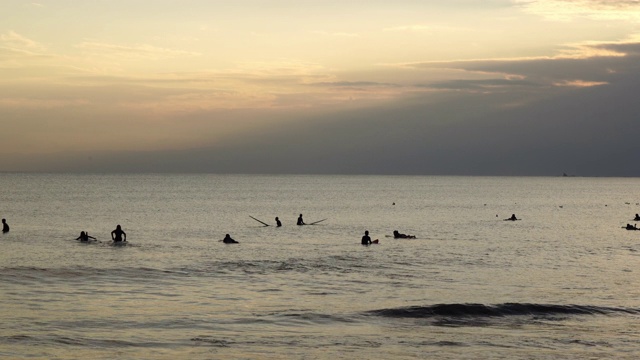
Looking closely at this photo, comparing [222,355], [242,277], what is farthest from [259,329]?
[242,277]

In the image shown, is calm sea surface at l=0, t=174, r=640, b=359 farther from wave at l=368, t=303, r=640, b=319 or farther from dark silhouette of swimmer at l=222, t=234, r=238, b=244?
dark silhouette of swimmer at l=222, t=234, r=238, b=244

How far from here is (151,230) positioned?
70312mm

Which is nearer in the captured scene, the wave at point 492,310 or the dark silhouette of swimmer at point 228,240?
the wave at point 492,310

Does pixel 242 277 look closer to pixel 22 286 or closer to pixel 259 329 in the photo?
pixel 22 286

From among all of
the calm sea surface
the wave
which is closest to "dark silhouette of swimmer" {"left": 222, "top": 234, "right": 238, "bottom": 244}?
the calm sea surface

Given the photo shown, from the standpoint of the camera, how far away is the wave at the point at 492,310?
28344mm

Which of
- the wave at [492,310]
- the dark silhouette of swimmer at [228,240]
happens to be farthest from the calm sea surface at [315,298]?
the dark silhouette of swimmer at [228,240]

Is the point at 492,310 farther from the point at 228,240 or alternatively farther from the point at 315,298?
the point at 228,240

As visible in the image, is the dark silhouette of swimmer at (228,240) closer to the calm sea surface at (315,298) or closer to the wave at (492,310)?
the calm sea surface at (315,298)

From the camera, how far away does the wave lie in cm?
2834

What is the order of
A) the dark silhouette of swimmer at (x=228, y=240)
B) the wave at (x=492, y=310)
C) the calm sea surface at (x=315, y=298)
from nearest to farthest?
the calm sea surface at (x=315, y=298) → the wave at (x=492, y=310) → the dark silhouette of swimmer at (x=228, y=240)

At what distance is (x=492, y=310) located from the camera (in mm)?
29391

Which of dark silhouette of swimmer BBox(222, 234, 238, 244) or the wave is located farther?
dark silhouette of swimmer BBox(222, 234, 238, 244)

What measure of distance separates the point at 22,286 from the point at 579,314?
22362 mm
